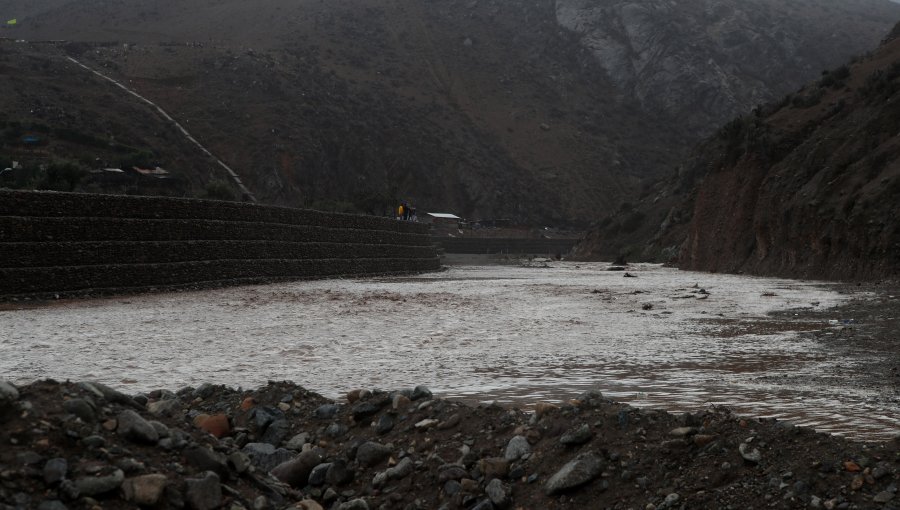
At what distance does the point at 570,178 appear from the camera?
115 metres

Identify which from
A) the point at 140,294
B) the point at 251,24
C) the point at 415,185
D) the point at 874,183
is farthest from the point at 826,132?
the point at 251,24

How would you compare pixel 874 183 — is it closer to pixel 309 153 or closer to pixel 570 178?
pixel 309 153

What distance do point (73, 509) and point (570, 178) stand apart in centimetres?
11215

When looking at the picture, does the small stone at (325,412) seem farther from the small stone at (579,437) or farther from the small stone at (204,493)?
the small stone at (204,493)

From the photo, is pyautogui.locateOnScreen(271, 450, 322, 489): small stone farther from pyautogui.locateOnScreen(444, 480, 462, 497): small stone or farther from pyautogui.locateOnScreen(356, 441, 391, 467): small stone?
pyautogui.locateOnScreen(444, 480, 462, 497): small stone

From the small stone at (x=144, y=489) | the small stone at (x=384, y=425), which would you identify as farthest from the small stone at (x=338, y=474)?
the small stone at (x=144, y=489)

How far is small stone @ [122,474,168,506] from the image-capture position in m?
4.98

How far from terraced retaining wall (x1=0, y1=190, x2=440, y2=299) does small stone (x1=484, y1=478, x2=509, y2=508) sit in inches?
946

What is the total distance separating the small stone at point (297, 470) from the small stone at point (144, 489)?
1.77 metres

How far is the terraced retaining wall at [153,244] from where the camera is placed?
2769 cm

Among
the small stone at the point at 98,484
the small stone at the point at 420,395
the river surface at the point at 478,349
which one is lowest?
the river surface at the point at 478,349

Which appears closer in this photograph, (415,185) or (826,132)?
(826,132)

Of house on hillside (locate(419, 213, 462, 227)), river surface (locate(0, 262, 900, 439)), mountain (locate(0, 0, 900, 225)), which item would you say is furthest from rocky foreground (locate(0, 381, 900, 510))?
house on hillside (locate(419, 213, 462, 227))

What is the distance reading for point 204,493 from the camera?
17.2ft
